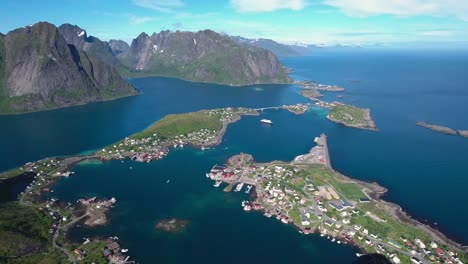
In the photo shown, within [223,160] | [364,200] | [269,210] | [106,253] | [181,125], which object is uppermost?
[181,125]

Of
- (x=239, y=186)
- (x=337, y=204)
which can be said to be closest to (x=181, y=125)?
(x=239, y=186)

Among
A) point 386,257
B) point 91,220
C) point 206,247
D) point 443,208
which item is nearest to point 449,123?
point 443,208

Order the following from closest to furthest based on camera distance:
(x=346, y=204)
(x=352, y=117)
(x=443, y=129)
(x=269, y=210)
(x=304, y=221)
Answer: (x=304, y=221), (x=269, y=210), (x=346, y=204), (x=443, y=129), (x=352, y=117)

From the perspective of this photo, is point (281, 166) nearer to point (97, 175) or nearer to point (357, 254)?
point (357, 254)

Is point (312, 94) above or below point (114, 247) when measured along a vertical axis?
above

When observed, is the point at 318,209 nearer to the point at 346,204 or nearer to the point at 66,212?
the point at 346,204

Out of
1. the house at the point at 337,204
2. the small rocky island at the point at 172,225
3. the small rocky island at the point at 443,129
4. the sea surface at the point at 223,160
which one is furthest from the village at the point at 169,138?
the small rocky island at the point at 443,129

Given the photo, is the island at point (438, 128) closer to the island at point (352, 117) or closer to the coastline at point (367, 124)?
the coastline at point (367, 124)
